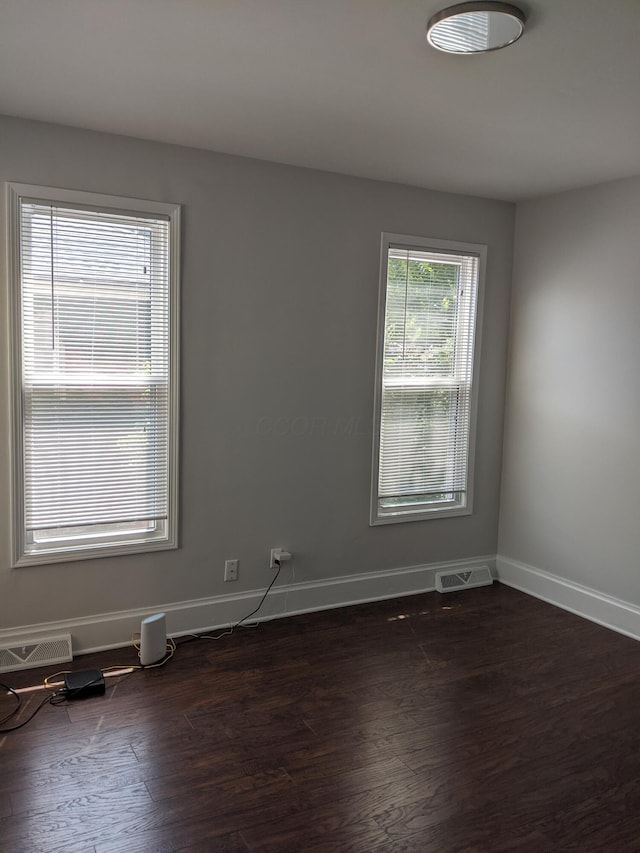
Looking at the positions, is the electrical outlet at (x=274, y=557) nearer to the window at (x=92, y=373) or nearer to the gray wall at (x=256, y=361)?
the gray wall at (x=256, y=361)

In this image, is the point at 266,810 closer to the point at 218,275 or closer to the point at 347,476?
the point at 347,476

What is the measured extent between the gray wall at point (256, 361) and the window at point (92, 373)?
9cm

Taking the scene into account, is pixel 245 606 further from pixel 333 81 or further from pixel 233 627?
pixel 333 81

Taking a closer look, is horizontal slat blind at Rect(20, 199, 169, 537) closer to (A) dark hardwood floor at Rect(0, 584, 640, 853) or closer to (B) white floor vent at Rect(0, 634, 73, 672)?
(B) white floor vent at Rect(0, 634, 73, 672)

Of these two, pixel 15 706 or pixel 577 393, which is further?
pixel 577 393

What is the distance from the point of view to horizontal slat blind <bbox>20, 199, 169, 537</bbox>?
3.13 meters

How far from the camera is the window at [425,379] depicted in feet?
13.4

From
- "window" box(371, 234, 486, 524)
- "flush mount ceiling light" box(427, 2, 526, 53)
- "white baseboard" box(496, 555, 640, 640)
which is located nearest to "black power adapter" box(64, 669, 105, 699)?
"window" box(371, 234, 486, 524)

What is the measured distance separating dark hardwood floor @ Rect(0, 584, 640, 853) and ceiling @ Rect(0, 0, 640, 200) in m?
2.50

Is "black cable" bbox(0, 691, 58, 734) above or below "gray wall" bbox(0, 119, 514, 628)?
below

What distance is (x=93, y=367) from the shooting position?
10.7 ft

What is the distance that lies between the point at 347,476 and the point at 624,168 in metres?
2.24

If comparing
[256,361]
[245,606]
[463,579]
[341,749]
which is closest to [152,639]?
[245,606]

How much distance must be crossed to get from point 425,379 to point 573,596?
5.26 ft
